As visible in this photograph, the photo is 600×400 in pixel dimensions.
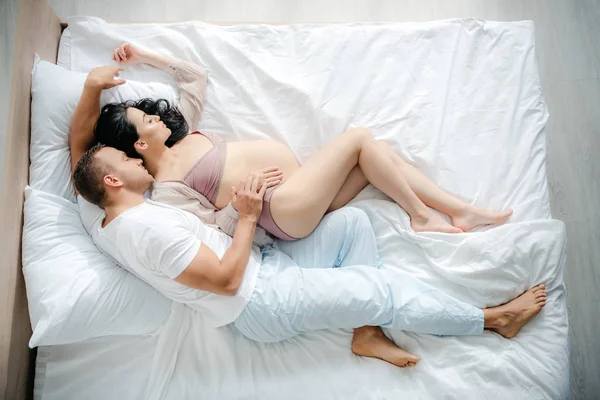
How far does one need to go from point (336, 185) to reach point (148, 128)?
0.63 meters

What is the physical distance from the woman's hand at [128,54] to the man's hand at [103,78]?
0.33ft

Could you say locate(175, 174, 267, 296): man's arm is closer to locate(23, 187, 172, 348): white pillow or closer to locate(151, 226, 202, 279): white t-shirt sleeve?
locate(151, 226, 202, 279): white t-shirt sleeve

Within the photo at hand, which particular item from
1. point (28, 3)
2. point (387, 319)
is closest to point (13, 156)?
point (28, 3)

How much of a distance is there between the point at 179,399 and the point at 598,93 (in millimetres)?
2080

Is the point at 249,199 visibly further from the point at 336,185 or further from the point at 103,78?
the point at 103,78

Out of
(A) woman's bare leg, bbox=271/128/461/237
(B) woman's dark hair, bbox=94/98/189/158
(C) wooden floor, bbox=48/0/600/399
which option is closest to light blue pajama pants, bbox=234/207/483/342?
(A) woman's bare leg, bbox=271/128/461/237

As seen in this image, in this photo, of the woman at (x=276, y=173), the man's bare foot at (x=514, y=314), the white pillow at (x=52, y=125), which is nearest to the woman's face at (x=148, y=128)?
the woman at (x=276, y=173)

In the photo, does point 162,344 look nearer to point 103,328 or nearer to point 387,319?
point 103,328

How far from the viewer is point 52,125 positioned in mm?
1493

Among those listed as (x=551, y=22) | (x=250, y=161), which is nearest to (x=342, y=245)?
(x=250, y=161)

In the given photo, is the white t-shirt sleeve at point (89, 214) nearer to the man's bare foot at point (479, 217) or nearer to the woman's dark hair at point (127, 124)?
the woman's dark hair at point (127, 124)

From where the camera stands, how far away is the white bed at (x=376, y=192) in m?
1.34

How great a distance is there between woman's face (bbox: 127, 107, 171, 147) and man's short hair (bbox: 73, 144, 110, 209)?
0.52ft

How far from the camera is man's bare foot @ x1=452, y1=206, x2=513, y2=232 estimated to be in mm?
1479
